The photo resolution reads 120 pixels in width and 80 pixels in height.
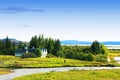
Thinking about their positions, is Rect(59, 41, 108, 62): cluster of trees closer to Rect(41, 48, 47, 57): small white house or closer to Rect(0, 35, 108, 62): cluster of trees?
Rect(0, 35, 108, 62): cluster of trees

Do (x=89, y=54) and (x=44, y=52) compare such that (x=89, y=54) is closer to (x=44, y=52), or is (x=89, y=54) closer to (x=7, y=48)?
(x=44, y=52)

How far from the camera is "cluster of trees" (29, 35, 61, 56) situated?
112 meters

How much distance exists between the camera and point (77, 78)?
46.8m

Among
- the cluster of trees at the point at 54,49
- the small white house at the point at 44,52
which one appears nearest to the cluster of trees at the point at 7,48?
the cluster of trees at the point at 54,49

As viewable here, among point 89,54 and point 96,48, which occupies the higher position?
point 96,48

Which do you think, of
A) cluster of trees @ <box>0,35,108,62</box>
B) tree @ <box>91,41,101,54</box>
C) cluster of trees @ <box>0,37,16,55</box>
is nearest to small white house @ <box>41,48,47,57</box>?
cluster of trees @ <box>0,35,108,62</box>

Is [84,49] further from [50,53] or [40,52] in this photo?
[40,52]

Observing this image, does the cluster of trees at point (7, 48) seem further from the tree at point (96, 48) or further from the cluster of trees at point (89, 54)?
the tree at point (96, 48)

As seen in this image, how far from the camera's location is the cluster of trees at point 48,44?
112 metres

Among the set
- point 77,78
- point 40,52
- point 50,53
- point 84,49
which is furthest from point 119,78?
point 84,49

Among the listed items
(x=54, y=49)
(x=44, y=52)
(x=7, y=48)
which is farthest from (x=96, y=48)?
(x=7, y=48)

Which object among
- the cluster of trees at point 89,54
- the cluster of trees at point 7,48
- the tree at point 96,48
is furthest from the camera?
the tree at point 96,48

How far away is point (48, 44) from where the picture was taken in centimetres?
11538

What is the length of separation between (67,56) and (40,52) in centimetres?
1066
